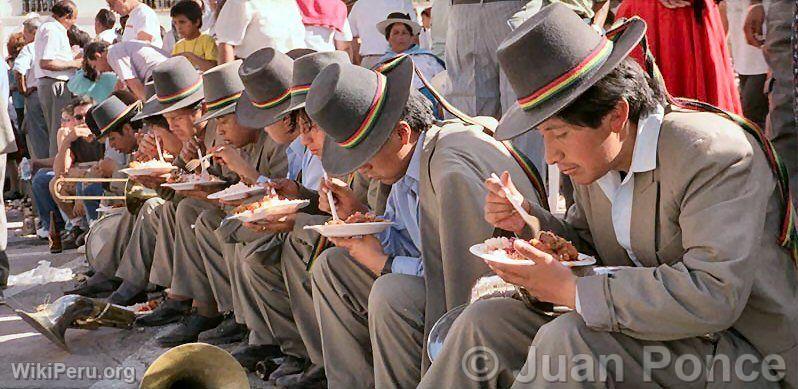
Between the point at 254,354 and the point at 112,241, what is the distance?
7.85 ft

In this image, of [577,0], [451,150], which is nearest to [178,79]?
[577,0]

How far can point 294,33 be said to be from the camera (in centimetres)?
712

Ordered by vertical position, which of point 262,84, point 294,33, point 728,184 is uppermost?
point 728,184

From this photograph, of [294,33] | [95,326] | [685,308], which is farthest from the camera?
[294,33]

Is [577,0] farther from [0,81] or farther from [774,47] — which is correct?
[0,81]

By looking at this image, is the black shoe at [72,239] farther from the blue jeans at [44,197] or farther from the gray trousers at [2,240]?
the gray trousers at [2,240]

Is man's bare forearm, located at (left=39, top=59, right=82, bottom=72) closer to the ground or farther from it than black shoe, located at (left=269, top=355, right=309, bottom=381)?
closer to the ground

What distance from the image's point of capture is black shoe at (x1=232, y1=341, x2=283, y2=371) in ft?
15.9

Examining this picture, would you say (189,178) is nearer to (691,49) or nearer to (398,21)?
(398,21)

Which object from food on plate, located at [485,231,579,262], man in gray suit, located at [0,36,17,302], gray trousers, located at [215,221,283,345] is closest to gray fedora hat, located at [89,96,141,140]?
man in gray suit, located at [0,36,17,302]

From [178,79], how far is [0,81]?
1629mm

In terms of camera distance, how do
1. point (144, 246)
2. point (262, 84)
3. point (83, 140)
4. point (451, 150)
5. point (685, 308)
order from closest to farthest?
point (685, 308)
point (451, 150)
point (262, 84)
point (144, 246)
point (83, 140)

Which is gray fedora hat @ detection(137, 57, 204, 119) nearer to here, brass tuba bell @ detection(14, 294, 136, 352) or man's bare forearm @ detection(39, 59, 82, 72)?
brass tuba bell @ detection(14, 294, 136, 352)

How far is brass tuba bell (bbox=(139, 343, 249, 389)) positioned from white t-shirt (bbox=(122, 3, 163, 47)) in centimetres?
551
